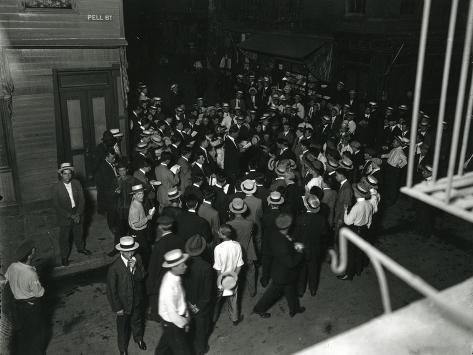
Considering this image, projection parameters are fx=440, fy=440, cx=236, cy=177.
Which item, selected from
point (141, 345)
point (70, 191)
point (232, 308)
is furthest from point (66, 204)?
point (232, 308)

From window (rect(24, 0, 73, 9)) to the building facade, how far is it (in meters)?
0.02

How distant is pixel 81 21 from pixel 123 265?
7.47m

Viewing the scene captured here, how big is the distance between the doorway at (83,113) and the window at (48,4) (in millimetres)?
1548

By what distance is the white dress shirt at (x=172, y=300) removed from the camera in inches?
225

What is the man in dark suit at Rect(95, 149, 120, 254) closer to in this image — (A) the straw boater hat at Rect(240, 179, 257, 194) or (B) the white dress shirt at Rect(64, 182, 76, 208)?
(B) the white dress shirt at Rect(64, 182, 76, 208)

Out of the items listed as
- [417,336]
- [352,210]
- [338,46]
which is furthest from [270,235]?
[338,46]

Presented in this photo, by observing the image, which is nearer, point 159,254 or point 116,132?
point 159,254

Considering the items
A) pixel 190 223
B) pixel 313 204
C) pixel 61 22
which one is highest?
pixel 61 22

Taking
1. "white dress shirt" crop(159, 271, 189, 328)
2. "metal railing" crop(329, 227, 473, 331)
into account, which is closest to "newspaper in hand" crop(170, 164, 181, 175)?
"white dress shirt" crop(159, 271, 189, 328)

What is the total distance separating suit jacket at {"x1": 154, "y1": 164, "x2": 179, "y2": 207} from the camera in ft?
31.3

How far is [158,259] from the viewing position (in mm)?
6863

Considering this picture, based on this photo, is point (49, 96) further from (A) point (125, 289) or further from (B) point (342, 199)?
(B) point (342, 199)

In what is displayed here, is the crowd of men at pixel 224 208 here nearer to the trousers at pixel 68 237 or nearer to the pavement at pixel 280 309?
the trousers at pixel 68 237

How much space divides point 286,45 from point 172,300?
18.0 metres
